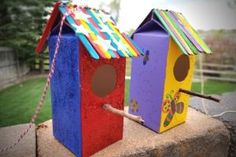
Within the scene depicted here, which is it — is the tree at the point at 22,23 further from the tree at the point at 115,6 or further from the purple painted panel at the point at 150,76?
the purple painted panel at the point at 150,76

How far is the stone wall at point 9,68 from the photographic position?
14.4 ft

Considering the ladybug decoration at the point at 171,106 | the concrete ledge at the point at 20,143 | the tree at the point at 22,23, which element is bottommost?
the concrete ledge at the point at 20,143

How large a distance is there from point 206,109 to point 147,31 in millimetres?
1071

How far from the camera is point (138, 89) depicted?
5.39 feet

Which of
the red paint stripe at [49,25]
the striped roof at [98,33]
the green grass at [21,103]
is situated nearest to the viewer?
the striped roof at [98,33]

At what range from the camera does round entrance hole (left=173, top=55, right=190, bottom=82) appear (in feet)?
4.88

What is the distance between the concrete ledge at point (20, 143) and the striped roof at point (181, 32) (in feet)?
3.62

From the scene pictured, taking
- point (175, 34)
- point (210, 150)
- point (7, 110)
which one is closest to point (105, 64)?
point (175, 34)

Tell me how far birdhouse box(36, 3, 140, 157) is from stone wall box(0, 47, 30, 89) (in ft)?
11.5

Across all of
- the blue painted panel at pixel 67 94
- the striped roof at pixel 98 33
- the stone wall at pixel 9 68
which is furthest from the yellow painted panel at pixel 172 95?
the stone wall at pixel 9 68

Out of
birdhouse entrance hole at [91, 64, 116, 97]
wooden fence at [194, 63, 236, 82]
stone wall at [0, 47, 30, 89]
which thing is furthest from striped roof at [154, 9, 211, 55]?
wooden fence at [194, 63, 236, 82]

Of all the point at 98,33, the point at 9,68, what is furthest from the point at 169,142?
the point at 9,68

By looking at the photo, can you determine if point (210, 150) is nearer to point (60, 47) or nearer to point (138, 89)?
point (138, 89)

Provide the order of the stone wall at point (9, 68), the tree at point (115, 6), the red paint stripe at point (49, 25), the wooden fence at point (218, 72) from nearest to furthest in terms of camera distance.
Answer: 1. the red paint stripe at point (49, 25)
2. the tree at point (115, 6)
3. the stone wall at point (9, 68)
4. the wooden fence at point (218, 72)
